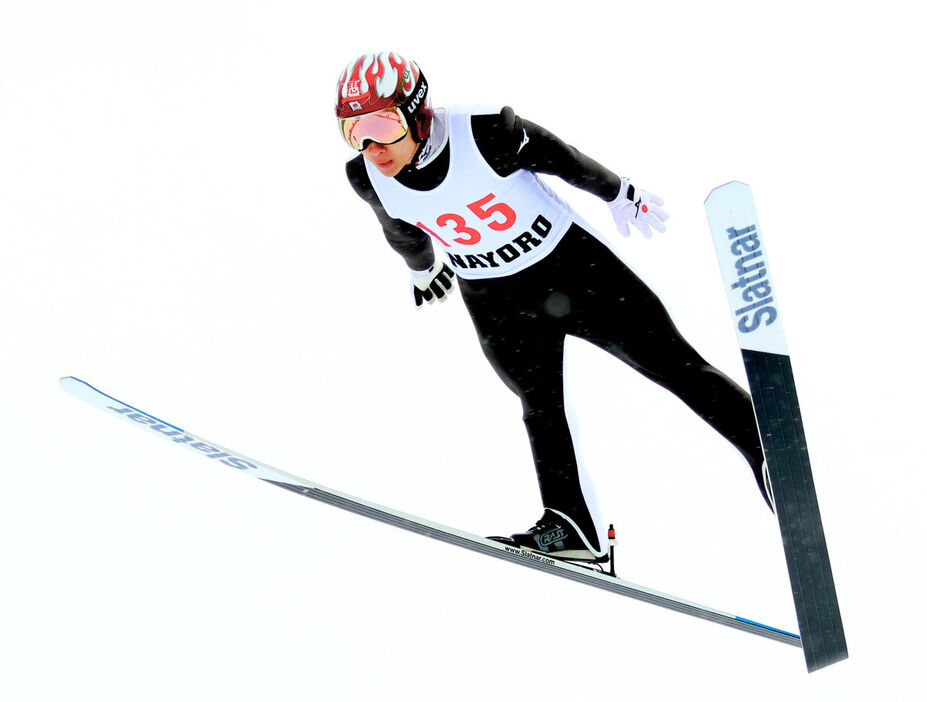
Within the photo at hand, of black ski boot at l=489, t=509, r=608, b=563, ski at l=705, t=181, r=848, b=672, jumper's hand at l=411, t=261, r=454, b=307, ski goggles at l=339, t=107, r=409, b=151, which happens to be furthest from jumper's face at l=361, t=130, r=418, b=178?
black ski boot at l=489, t=509, r=608, b=563

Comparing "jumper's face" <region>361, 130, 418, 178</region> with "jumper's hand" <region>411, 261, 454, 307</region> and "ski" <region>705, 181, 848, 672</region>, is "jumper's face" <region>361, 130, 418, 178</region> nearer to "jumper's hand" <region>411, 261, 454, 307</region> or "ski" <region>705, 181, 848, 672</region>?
"jumper's hand" <region>411, 261, 454, 307</region>

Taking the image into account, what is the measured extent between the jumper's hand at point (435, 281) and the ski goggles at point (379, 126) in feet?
2.49

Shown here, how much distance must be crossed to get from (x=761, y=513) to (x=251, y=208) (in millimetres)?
3677

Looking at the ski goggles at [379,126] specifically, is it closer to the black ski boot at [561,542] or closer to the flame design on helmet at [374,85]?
the flame design on helmet at [374,85]

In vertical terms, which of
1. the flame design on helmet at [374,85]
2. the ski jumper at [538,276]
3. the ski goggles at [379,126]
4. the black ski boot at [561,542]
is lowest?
the black ski boot at [561,542]

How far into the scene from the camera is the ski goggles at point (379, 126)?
294 centimetres

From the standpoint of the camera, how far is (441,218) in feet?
10.4

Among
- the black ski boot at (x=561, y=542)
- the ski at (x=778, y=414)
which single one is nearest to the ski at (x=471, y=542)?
the black ski boot at (x=561, y=542)

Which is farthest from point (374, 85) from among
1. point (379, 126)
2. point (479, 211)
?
point (479, 211)

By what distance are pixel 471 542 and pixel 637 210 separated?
4.25ft

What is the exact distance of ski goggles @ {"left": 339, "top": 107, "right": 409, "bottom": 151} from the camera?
9.65ft

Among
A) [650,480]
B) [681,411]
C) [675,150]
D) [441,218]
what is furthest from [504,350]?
[675,150]

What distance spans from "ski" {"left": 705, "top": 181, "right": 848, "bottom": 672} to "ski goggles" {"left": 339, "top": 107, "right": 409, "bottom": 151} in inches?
40.5

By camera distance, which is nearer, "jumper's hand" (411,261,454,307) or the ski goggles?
the ski goggles
